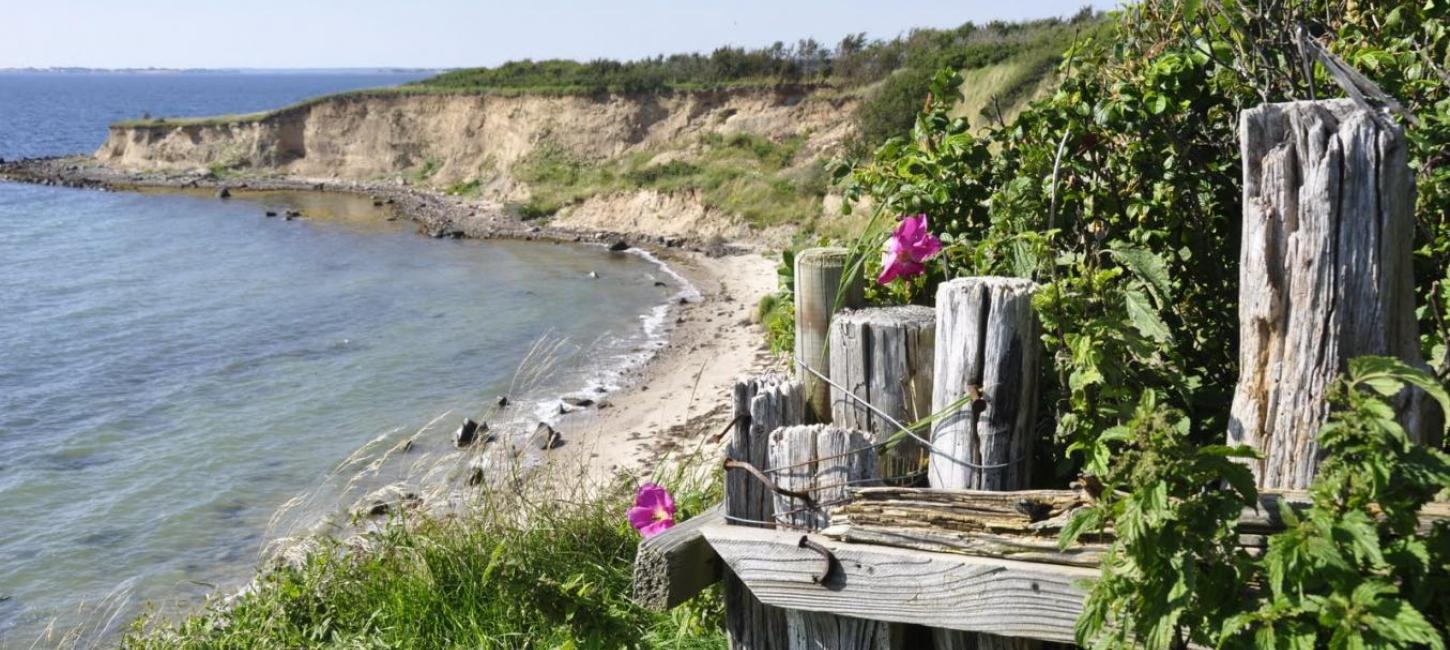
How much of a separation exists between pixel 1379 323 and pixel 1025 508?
0.85 meters

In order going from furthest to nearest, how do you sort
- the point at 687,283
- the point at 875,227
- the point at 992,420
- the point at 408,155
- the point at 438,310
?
the point at 408,155 < the point at 687,283 < the point at 438,310 < the point at 875,227 < the point at 992,420

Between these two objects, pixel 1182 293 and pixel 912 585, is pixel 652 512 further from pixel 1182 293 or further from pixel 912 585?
pixel 1182 293

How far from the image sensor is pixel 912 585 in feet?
9.05

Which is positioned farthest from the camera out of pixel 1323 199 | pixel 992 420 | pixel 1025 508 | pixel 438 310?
pixel 438 310

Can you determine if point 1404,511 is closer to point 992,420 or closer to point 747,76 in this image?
point 992,420

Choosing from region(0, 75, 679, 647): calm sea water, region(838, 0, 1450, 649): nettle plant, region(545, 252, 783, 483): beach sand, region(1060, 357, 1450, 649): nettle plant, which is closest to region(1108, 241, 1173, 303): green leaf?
region(838, 0, 1450, 649): nettle plant

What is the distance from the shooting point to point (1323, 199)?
235 cm

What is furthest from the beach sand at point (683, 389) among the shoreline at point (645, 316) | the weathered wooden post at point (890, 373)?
the weathered wooden post at point (890, 373)

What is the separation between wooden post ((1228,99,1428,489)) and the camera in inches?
92.0

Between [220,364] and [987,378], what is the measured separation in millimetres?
21891

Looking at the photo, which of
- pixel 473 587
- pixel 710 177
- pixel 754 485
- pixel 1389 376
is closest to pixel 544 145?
pixel 710 177

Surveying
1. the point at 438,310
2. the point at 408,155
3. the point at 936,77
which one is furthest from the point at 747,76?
the point at 936,77

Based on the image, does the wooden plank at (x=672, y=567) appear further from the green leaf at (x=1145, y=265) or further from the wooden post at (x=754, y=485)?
the green leaf at (x=1145, y=265)

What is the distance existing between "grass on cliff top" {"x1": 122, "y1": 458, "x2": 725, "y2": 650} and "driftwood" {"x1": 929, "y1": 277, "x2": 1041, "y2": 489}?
1793 mm
